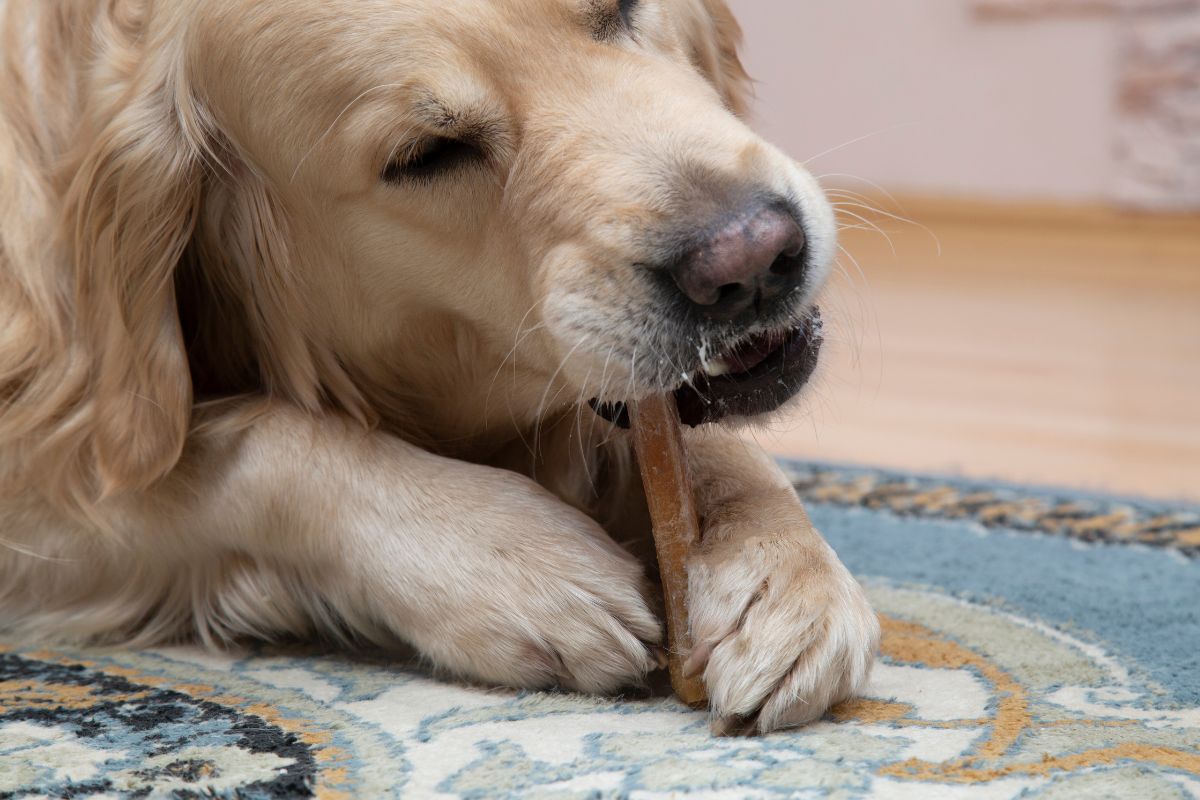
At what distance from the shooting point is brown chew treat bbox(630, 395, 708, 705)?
54.6 inches

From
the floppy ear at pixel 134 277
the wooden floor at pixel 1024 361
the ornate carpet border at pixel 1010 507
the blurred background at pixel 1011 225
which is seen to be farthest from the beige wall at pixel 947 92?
the floppy ear at pixel 134 277

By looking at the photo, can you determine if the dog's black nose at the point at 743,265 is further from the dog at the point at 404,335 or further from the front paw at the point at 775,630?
the front paw at the point at 775,630

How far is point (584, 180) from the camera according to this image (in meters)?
1.43

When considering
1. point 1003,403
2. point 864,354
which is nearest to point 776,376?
point 1003,403

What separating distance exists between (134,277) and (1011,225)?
4.68 m

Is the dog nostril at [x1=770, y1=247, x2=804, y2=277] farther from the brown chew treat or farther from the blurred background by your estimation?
the blurred background

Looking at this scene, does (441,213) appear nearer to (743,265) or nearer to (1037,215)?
(743,265)

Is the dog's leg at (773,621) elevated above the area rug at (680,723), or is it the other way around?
the dog's leg at (773,621)

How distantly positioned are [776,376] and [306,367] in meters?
0.57

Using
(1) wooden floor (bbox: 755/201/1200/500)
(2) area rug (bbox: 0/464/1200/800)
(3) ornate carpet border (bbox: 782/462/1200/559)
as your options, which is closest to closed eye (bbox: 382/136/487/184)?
(1) wooden floor (bbox: 755/201/1200/500)

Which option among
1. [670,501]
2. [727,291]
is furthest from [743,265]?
[670,501]

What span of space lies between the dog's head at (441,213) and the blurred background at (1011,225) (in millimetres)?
1177

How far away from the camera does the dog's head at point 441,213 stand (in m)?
1.37

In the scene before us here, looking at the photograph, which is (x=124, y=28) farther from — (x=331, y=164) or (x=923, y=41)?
(x=923, y=41)
